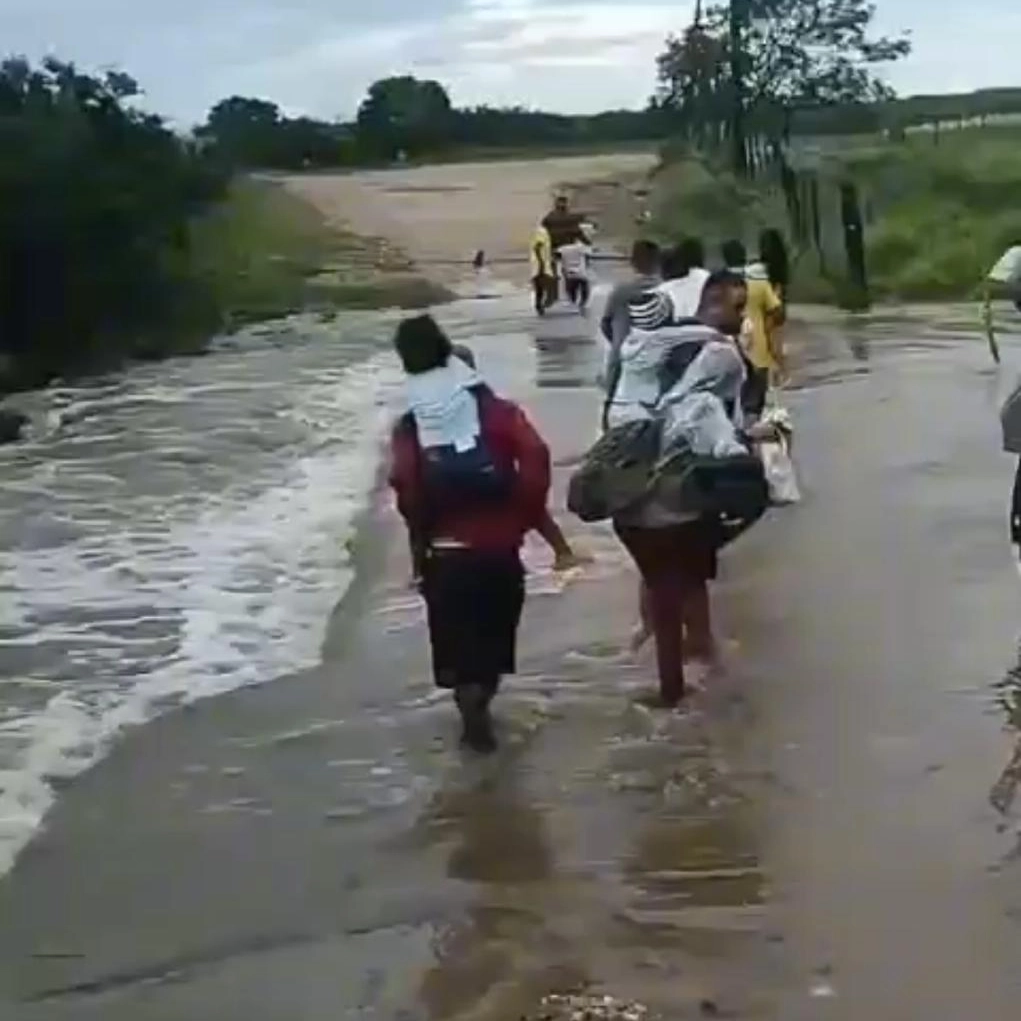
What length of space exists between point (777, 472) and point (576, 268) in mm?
21611

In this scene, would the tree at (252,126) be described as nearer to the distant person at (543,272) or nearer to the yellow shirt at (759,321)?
the distant person at (543,272)

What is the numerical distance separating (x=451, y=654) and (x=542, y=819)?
93 cm

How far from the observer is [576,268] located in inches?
1203

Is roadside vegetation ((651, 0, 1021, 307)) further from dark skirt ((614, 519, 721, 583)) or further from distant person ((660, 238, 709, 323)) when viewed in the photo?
dark skirt ((614, 519, 721, 583))

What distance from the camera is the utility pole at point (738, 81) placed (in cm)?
4769

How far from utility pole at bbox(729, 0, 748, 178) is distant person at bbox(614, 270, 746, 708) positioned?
38941 millimetres

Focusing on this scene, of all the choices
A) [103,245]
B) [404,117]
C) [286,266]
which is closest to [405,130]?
[404,117]

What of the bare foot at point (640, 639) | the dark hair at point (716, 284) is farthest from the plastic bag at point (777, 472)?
the bare foot at point (640, 639)

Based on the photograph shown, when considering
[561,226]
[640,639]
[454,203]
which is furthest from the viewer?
[454,203]

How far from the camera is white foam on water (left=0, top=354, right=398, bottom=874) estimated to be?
9.36 metres

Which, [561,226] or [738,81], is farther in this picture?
[738,81]

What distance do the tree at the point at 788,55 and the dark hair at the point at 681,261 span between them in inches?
1467

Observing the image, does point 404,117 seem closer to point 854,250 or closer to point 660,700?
point 854,250

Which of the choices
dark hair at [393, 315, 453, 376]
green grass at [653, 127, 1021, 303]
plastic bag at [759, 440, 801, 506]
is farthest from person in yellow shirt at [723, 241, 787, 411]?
green grass at [653, 127, 1021, 303]
